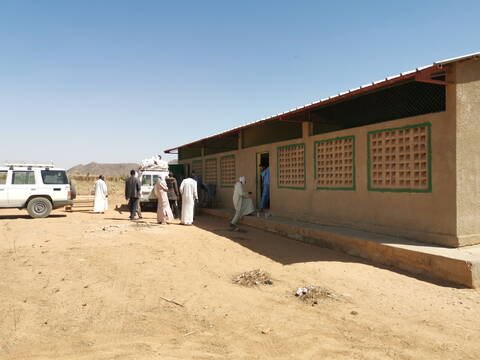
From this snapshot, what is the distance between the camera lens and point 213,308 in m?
4.22

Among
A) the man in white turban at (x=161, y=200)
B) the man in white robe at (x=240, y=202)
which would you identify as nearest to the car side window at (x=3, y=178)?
the man in white turban at (x=161, y=200)

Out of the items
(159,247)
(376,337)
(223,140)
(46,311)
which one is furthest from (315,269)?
(223,140)

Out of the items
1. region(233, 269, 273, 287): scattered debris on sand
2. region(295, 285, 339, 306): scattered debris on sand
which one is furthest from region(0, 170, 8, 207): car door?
region(295, 285, 339, 306): scattered debris on sand

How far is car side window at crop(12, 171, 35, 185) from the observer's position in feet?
39.3

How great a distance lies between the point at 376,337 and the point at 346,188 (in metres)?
4.74

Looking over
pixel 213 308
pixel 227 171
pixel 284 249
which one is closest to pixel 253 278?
pixel 213 308

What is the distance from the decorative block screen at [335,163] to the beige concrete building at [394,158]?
0.02m

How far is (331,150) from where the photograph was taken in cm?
838

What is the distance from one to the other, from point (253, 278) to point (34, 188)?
9.85 meters

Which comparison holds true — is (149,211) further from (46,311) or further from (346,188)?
(46,311)

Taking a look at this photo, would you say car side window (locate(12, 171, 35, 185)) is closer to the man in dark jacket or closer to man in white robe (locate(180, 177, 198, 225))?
the man in dark jacket

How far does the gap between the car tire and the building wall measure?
470 inches

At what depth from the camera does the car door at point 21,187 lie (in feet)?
39.2

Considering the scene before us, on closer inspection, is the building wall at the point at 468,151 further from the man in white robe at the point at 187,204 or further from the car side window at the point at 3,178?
Result: the car side window at the point at 3,178
